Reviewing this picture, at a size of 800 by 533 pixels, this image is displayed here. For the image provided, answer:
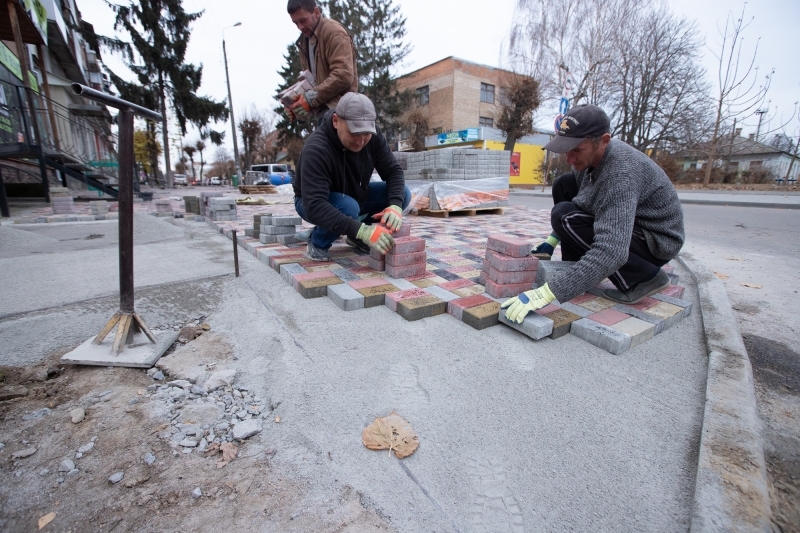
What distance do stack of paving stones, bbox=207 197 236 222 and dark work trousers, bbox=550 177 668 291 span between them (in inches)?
196

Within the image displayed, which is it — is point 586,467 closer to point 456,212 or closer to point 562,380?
point 562,380

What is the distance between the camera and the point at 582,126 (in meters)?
1.81

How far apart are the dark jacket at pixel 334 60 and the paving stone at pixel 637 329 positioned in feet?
8.65

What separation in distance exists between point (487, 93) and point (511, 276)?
2841 centimetres

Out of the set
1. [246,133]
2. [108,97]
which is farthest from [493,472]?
[246,133]

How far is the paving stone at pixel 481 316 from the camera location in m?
1.89

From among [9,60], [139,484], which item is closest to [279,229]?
[139,484]

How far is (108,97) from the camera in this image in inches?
57.3

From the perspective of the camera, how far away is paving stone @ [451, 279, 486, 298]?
2.26 m

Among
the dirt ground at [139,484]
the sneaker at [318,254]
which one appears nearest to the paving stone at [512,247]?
the sneaker at [318,254]

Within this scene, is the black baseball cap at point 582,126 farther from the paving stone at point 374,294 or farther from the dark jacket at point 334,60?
the dark jacket at point 334,60

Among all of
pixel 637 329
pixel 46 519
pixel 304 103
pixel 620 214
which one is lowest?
pixel 46 519

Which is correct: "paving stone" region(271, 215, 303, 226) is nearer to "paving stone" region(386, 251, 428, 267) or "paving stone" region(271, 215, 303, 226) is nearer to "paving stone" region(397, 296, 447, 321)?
"paving stone" region(386, 251, 428, 267)

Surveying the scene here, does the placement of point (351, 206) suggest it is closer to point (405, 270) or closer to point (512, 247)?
point (405, 270)
